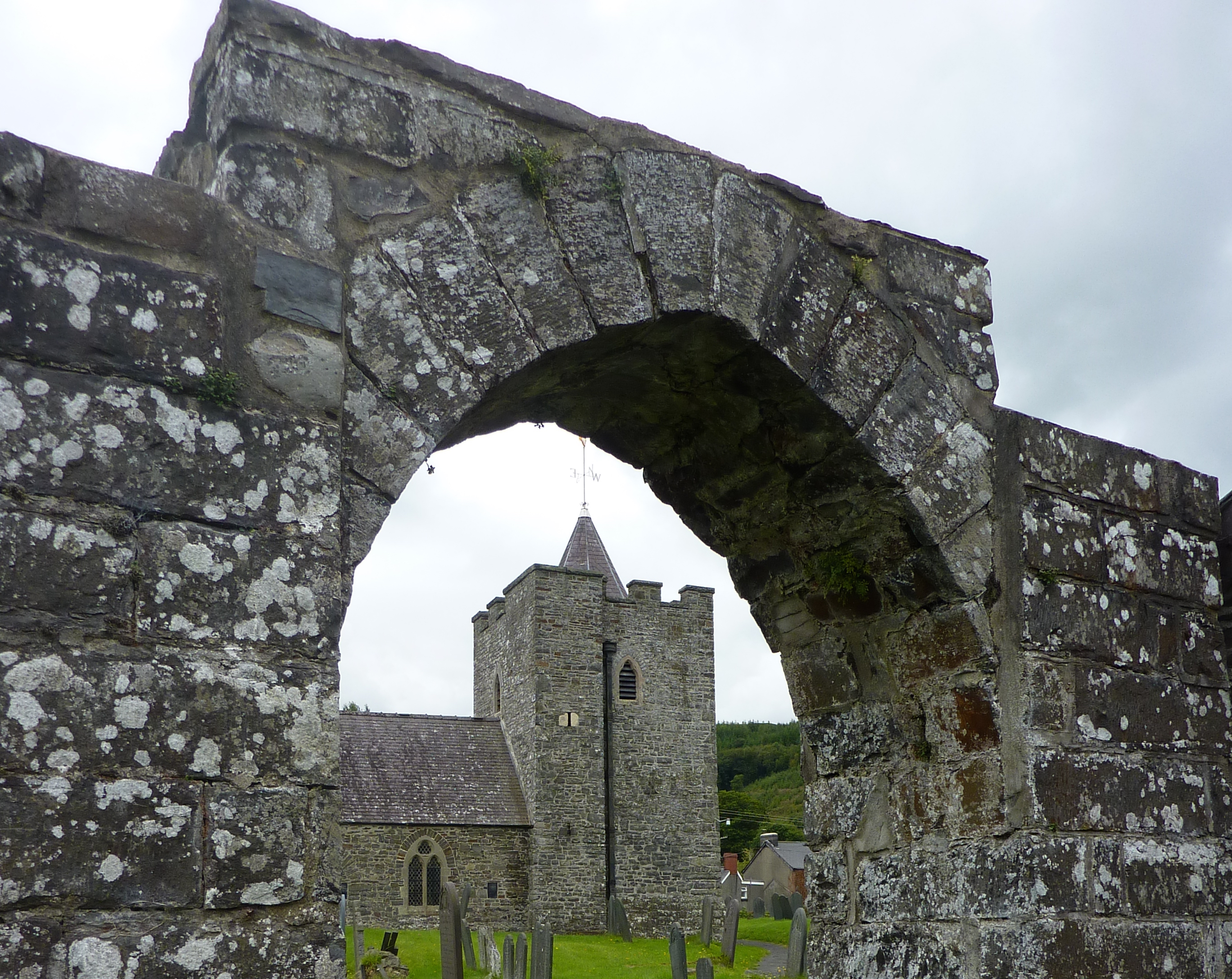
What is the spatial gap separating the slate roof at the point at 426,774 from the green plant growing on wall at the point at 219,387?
968 inches

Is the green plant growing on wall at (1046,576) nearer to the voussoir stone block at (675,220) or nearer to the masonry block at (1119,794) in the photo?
the masonry block at (1119,794)

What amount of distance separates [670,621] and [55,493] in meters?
28.4

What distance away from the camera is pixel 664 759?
29.3m

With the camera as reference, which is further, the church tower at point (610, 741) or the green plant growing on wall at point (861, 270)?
the church tower at point (610, 741)

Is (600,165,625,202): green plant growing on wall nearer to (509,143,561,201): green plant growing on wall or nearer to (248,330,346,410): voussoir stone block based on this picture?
(509,143,561,201): green plant growing on wall

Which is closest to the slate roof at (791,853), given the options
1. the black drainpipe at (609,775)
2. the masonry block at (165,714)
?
the black drainpipe at (609,775)

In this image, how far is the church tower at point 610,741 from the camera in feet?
90.0

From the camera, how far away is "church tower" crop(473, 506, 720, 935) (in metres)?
27.4

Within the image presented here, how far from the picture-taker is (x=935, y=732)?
377cm

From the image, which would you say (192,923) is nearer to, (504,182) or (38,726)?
(38,726)

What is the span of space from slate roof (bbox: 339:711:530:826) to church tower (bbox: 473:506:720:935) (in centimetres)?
56

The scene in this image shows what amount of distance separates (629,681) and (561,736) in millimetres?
2722

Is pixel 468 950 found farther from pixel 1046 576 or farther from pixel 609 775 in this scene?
pixel 1046 576

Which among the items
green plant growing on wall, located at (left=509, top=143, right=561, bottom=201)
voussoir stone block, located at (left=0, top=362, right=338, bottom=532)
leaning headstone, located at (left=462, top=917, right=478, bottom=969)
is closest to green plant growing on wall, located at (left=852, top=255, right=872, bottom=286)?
green plant growing on wall, located at (left=509, top=143, right=561, bottom=201)
